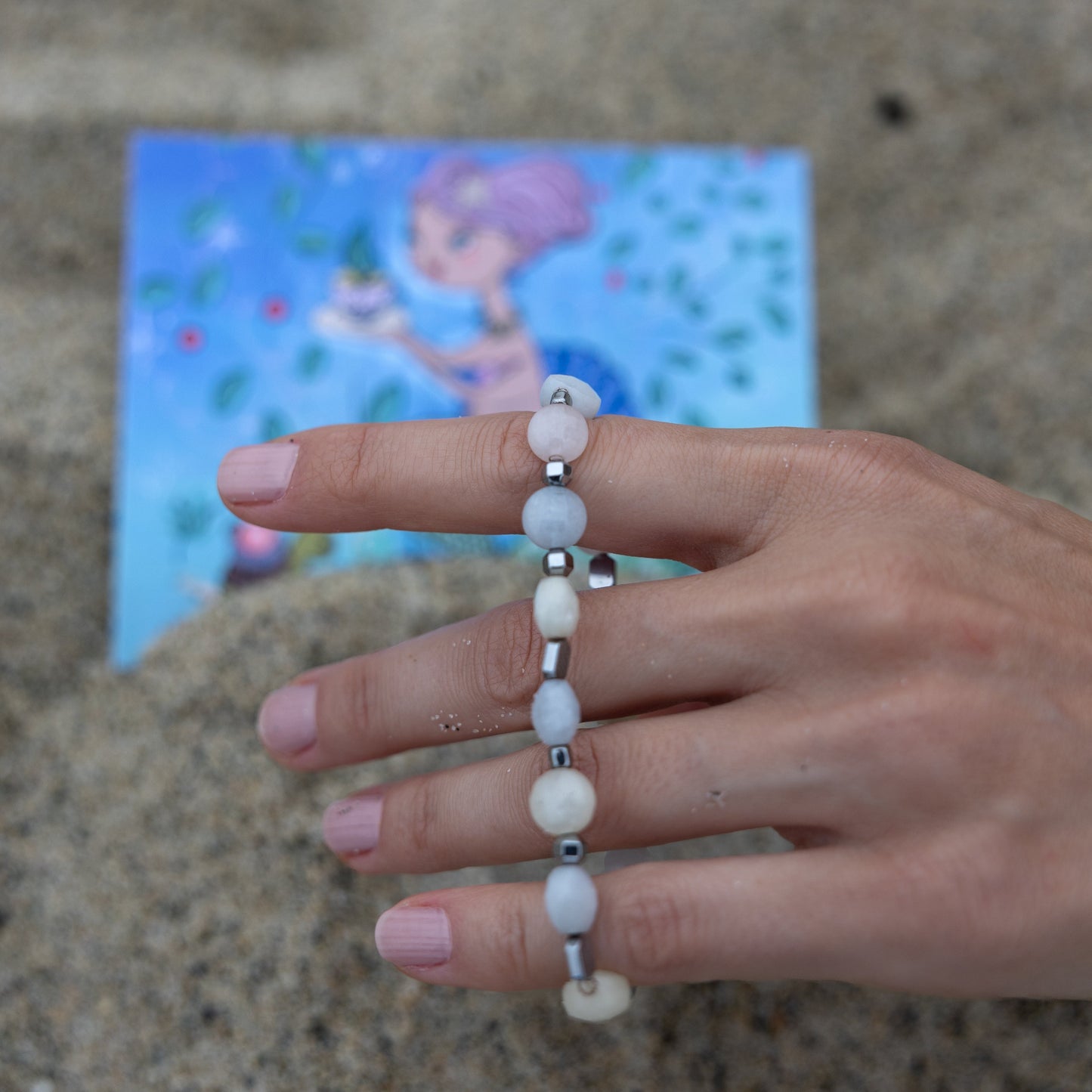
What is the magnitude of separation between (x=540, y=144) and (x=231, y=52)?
0.50 meters

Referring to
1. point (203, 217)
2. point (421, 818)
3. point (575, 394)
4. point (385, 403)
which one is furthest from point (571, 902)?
point (203, 217)

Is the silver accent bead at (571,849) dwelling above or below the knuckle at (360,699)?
below

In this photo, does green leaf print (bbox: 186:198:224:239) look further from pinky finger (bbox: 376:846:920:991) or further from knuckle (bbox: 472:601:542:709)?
pinky finger (bbox: 376:846:920:991)

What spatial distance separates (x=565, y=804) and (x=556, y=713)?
0.20 ft

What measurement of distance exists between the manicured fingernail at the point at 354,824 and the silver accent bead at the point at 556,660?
209 millimetres

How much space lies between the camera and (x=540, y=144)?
1.32 metres

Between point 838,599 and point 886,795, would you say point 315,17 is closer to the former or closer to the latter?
point 838,599

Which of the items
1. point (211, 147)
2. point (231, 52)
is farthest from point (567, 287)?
point (231, 52)

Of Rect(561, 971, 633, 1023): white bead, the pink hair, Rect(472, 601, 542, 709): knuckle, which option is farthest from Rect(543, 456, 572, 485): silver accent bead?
the pink hair

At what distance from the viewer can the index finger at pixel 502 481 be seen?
2.22ft

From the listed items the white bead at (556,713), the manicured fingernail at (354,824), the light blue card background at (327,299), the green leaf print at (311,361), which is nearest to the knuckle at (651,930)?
the white bead at (556,713)

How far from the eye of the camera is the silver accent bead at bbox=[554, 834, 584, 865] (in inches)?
24.4

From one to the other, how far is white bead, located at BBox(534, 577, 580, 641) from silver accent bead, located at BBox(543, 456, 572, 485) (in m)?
0.07

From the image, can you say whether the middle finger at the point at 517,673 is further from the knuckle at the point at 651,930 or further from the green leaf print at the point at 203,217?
the green leaf print at the point at 203,217
